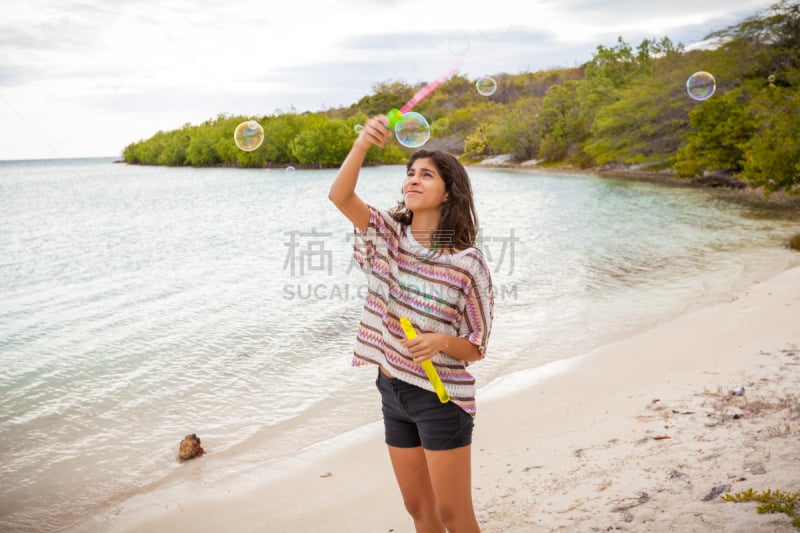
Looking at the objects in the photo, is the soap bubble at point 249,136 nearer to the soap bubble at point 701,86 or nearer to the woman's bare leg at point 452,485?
the woman's bare leg at point 452,485

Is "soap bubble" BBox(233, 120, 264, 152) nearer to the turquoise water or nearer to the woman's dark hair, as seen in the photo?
the turquoise water

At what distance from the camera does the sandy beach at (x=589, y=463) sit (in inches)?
137

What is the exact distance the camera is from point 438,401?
2.44m

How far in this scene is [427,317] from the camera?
2.55 m

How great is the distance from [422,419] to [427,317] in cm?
44

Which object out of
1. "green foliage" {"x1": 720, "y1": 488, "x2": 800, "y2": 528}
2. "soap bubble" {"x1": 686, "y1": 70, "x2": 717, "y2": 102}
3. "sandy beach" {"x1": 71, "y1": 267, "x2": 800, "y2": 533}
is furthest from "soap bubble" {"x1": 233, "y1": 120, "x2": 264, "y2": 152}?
"soap bubble" {"x1": 686, "y1": 70, "x2": 717, "y2": 102}

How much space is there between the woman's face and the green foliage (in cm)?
228

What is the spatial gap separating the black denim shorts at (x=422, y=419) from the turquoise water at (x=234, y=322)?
133 inches

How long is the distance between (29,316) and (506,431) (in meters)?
10.2

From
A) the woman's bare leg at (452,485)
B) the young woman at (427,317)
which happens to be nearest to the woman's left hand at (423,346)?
the young woman at (427,317)

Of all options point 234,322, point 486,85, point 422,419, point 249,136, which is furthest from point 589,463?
point 234,322

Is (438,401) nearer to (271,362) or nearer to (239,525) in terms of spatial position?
(239,525)

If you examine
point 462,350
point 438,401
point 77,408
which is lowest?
point 77,408

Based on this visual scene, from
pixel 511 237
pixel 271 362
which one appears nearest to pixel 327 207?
pixel 511 237
